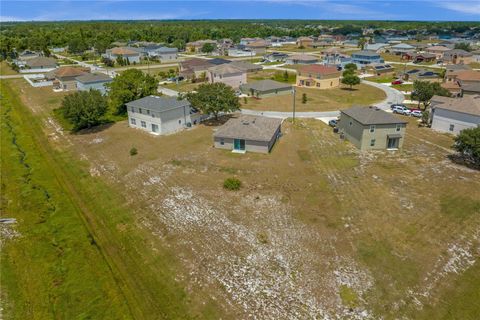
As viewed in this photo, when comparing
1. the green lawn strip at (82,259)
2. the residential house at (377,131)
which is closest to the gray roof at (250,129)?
the residential house at (377,131)

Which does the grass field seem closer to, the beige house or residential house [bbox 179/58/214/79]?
residential house [bbox 179/58/214/79]

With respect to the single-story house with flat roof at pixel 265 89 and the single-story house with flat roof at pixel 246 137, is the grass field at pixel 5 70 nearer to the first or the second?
the single-story house with flat roof at pixel 265 89

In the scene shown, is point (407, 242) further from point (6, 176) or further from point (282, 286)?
point (6, 176)

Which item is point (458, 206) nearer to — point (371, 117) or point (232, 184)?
point (371, 117)

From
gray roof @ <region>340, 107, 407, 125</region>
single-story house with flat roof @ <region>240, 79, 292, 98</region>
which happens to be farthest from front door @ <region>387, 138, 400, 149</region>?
single-story house with flat roof @ <region>240, 79, 292, 98</region>

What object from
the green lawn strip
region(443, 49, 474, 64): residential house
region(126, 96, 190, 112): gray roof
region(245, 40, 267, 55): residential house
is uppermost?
region(245, 40, 267, 55): residential house

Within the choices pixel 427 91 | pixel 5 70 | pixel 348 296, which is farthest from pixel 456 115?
pixel 5 70
